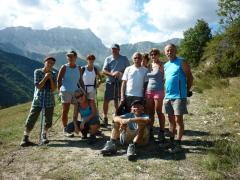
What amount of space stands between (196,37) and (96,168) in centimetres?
6008

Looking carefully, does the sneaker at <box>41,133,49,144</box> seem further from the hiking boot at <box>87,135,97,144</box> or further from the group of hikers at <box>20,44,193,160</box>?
the hiking boot at <box>87,135,97,144</box>

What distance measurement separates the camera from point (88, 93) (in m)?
11.1

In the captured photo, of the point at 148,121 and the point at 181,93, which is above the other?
the point at 181,93

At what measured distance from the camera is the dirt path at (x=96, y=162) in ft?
24.7

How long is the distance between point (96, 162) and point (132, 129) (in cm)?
124

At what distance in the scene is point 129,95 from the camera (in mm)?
9336

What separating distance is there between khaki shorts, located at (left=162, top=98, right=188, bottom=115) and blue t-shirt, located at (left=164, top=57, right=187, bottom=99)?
11 cm

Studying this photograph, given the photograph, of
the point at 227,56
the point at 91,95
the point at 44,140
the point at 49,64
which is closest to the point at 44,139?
the point at 44,140

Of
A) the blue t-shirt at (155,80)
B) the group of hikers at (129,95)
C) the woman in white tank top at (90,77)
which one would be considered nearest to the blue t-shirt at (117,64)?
the group of hikers at (129,95)

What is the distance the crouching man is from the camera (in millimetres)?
8781

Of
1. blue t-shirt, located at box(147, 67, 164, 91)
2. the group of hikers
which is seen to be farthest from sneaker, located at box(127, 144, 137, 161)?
blue t-shirt, located at box(147, 67, 164, 91)

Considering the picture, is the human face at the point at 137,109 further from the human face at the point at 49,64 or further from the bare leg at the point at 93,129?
the human face at the point at 49,64

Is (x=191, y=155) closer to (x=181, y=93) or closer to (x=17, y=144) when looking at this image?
(x=181, y=93)

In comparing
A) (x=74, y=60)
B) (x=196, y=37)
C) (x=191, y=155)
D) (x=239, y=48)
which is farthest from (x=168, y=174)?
(x=196, y=37)
